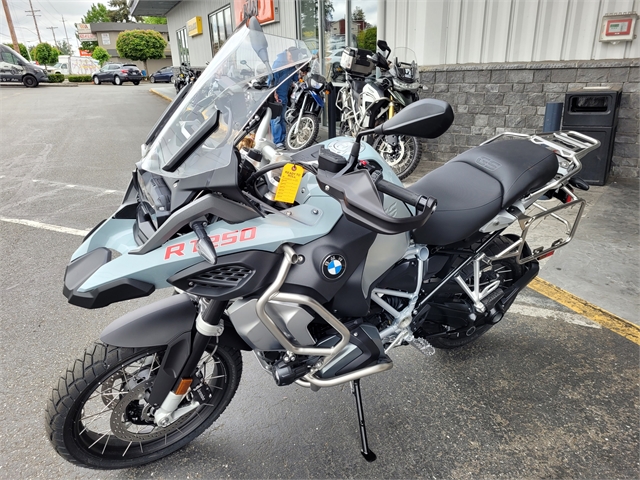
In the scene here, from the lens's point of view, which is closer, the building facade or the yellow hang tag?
the yellow hang tag

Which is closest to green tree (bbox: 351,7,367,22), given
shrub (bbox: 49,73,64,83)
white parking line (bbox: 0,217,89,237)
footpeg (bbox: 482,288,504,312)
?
white parking line (bbox: 0,217,89,237)

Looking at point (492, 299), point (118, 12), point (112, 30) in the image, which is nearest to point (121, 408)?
point (492, 299)

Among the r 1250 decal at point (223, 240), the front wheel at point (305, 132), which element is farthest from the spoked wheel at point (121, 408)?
the front wheel at point (305, 132)

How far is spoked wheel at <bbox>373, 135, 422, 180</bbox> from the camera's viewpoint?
586 centimetres

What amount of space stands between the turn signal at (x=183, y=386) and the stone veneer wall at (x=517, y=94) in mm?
5570

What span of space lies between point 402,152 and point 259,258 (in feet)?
15.4

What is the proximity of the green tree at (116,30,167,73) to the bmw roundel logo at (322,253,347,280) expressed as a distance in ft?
→ 176

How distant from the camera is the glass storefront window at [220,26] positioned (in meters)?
15.5

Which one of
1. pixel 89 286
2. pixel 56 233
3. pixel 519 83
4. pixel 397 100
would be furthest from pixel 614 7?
pixel 56 233

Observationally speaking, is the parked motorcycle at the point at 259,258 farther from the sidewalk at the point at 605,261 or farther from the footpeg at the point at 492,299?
the sidewalk at the point at 605,261

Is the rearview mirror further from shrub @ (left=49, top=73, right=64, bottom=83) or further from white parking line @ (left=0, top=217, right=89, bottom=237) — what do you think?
shrub @ (left=49, top=73, right=64, bottom=83)

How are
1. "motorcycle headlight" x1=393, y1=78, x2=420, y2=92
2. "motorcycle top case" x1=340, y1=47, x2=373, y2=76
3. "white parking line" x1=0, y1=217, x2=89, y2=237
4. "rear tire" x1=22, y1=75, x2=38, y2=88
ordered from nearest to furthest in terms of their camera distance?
1. "white parking line" x1=0, y1=217, x2=89, y2=237
2. "motorcycle headlight" x1=393, y1=78, x2=420, y2=92
3. "motorcycle top case" x1=340, y1=47, x2=373, y2=76
4. "rear tire" x1=22, y1=75, x2=38, y2=88

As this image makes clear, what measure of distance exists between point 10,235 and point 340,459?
428cm

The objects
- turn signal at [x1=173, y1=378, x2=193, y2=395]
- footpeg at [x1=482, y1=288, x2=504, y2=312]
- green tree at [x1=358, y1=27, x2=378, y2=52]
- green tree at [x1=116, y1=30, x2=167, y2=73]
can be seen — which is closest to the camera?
turn signal at [x1=173, y1=378, x2=193, y2=395]
